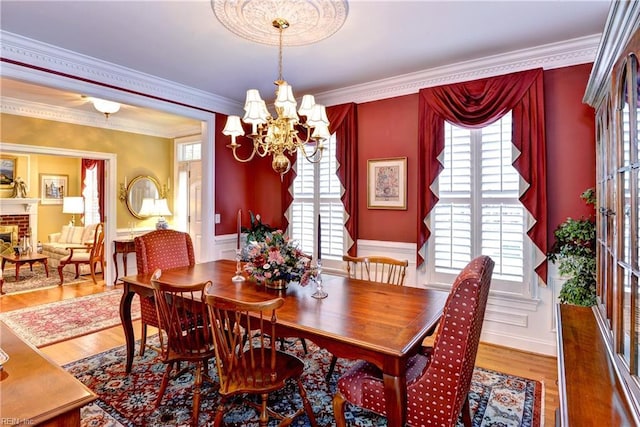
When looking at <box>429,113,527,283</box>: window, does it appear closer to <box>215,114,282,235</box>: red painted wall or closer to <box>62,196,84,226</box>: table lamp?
<box>215,114,282,235</box>: red painted wall

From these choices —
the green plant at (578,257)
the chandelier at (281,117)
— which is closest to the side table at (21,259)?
the chandelier at (281,117)

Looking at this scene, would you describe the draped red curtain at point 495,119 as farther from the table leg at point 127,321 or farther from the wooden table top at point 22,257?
the wooden table top at point 22,257

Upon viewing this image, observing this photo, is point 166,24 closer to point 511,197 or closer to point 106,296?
point 511,197

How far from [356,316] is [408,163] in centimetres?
241

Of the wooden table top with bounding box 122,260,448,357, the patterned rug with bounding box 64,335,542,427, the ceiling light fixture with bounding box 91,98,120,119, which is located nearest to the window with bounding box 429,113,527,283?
the patterned rug with bounding box 64,335,542,427

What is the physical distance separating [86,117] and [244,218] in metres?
3.14

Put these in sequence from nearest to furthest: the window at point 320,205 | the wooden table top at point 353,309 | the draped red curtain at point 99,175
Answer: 1. the wooden table top at point 353,309
2. the window at point 320,205
3. the draped red curtain at point 99,175

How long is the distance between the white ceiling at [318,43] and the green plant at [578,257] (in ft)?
4.71

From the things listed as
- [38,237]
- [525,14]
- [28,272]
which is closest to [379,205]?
[525,14]

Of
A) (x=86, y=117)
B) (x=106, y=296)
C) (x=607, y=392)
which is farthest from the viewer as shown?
(x=86, y=117)

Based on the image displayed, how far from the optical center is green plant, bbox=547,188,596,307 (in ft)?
8.60

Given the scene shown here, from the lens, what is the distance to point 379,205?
4105mm

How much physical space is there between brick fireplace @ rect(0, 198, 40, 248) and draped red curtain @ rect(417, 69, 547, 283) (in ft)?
26.3

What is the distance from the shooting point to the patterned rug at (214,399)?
7.26 feet
